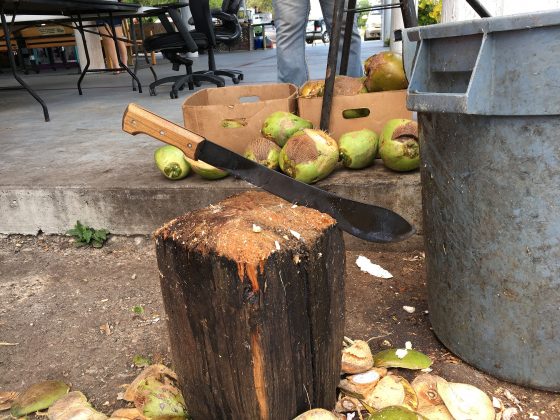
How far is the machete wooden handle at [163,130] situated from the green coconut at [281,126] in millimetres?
1176

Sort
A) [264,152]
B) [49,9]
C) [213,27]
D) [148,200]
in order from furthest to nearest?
[213,27], [49,9], [148,200], [264,152]

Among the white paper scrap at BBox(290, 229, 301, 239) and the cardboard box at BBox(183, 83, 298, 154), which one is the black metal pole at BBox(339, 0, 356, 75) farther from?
the white paper scrap at BBox(290, 229, 301, 239)

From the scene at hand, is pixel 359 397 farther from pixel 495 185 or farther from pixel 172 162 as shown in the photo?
pixel 172 162

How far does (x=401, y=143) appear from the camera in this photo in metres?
2.27

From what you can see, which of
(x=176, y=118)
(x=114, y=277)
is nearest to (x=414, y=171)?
(x=114, y=277)

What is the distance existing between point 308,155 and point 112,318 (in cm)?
103

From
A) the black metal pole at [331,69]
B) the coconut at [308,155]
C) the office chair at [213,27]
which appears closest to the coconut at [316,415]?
the coconut at [308,155]

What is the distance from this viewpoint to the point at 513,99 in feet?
3.85

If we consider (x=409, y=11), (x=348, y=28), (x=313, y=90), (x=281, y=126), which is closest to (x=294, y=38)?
(x=348, y=28)

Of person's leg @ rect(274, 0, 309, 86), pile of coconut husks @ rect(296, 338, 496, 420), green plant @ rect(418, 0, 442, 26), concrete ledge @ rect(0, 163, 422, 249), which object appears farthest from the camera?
green plant @ rect(418, 0, 442, 26)

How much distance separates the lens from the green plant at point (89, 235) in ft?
8.92

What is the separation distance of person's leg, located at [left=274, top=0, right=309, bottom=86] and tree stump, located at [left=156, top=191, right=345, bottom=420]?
92.8 inches

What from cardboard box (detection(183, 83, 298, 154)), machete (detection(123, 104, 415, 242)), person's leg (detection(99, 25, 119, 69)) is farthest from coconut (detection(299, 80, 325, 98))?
person's leg (detection(99, 25, 119, 69))

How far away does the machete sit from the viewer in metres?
1.25
